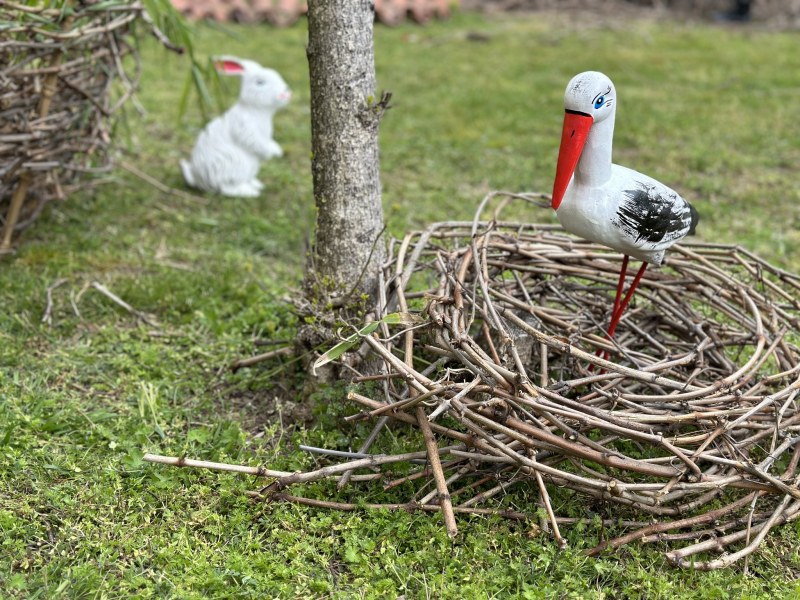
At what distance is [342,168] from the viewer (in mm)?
2373

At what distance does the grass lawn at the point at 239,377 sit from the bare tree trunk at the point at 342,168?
309 millimetres

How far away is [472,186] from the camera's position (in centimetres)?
463

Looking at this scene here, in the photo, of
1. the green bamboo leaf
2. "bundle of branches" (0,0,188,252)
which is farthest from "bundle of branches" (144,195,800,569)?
"bundle of branches" (0,0,188,252)

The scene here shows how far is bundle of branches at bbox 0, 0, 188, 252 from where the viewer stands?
289cm

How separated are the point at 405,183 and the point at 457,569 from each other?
2.94 metres

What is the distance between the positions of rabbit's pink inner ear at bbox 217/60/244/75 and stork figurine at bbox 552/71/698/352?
2422mm

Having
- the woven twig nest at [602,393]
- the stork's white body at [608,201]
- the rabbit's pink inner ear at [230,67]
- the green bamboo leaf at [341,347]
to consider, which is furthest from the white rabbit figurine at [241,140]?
the stork's white body at [608,201]

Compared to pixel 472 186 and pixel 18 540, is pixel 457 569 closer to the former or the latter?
pixel 18 540

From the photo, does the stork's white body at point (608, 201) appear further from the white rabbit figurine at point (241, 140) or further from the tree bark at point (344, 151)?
the white rabbit figurine at point (241, 140)

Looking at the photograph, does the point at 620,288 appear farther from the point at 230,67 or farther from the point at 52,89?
the point at 230,67

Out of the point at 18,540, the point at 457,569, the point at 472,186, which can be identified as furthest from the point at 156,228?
the point at 457,569

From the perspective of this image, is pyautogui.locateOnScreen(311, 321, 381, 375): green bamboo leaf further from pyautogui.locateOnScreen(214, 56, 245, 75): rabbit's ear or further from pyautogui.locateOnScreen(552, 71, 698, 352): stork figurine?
pyautogui.locateOnScreen(214, 56, 245, 75): rabbit's ear

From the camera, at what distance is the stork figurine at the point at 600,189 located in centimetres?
205

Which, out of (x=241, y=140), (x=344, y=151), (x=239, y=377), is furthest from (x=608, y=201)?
(x=241, y=140)
